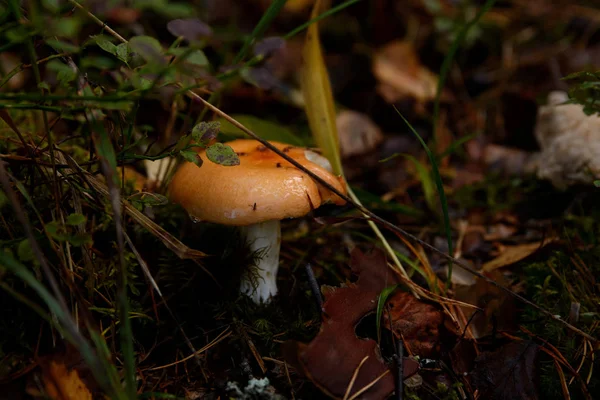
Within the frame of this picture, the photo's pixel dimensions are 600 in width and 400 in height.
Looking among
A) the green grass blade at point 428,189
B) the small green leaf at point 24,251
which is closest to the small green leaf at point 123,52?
the small green leaf at point 24,251

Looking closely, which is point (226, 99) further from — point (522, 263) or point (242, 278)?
point (522, 263)

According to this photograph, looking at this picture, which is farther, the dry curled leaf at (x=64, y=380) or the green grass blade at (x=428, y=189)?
the green grass blade at (x=428, y=189)

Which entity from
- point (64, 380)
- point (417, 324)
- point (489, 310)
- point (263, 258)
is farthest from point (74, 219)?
point (489, 310)

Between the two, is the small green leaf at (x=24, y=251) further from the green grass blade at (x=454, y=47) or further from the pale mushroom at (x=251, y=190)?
the green grass blade at (x=454, y=47)

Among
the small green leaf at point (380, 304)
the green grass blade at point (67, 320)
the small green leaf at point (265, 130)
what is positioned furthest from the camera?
the small green leaf at point (265, 130)

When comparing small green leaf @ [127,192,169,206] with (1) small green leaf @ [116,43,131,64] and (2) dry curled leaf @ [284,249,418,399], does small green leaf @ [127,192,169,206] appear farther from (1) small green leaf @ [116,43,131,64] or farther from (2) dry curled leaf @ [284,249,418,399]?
(2) dry curled leaf @ [284,249,418,399]

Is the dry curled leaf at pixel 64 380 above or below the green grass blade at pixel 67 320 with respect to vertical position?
below
